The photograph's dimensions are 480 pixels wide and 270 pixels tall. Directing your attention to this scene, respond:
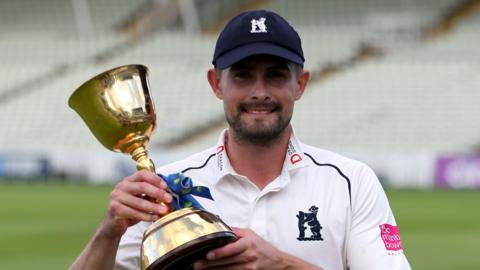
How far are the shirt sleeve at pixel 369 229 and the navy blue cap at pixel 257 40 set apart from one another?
36cm

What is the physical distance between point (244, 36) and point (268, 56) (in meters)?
0.07

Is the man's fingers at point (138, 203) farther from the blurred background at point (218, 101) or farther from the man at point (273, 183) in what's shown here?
the blurred background at point (218, 101)

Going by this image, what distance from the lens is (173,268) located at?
2.17m

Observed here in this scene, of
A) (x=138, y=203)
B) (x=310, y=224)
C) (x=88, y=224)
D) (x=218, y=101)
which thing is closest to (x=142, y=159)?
(x=138, y=203)

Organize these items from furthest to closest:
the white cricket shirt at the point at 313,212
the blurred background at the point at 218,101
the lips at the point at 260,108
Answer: the blurred background at the point at 218,101, the white cricket shirt at the point at 313,212, the lips at the point at 260,108

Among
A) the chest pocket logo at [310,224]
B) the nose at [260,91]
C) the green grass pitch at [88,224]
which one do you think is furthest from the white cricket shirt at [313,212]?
the green grass pitch at [88,224]

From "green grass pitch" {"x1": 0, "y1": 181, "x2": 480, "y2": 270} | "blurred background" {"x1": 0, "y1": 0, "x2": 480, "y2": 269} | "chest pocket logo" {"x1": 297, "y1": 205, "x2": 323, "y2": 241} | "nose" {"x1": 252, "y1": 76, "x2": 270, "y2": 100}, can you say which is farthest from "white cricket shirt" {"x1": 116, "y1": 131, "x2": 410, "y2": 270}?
"blurred background" {"x1": 0, "y1": 0, "x2": 480, "y2": 269}

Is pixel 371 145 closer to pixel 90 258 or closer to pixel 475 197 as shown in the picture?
pixel 475 197

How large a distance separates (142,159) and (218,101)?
68.8 feet

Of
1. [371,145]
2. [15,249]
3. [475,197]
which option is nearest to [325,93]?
[371,145]

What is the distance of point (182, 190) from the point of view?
7.38ft

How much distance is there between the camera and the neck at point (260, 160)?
2510 mm

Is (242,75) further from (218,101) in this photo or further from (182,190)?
(218,101)

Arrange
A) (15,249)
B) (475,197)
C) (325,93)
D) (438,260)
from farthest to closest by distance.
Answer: (325,93)
(475,197)
(15,249)
(438,260)
